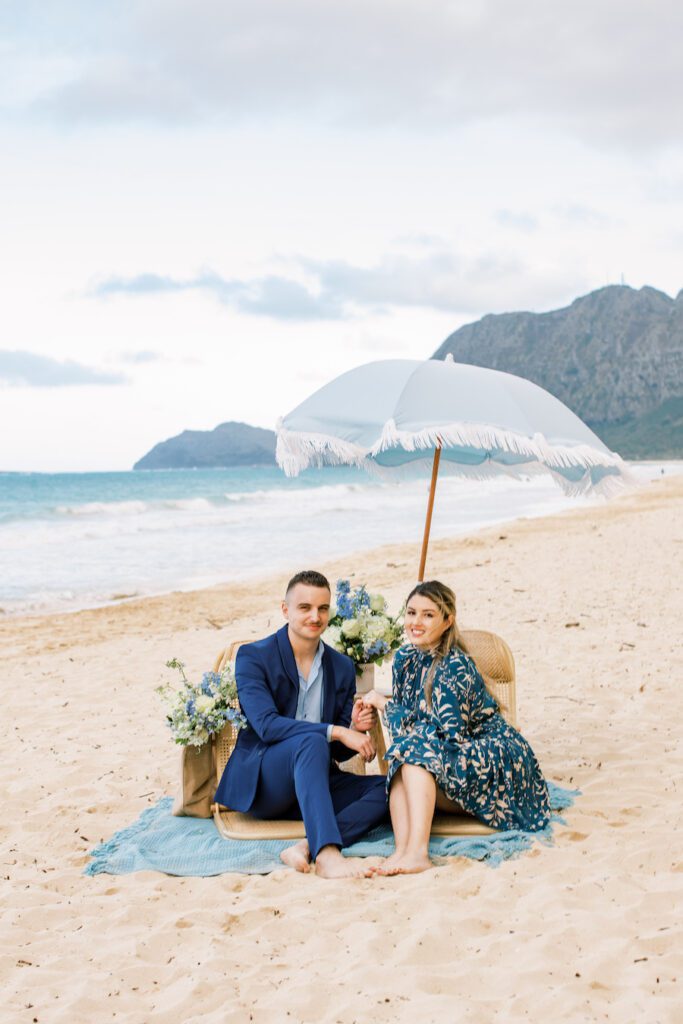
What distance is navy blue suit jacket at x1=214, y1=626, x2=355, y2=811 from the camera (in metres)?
3.90

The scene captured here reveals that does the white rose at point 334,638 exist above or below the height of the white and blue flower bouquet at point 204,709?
above

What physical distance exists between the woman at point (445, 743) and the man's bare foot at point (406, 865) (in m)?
0.05

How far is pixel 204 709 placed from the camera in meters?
4.02

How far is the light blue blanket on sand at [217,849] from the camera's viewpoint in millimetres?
3648

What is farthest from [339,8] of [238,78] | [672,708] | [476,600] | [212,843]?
[212,843]

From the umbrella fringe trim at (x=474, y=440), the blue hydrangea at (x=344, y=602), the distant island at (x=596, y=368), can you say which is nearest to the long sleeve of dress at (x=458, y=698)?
the blue hydrangea at (x=344, y=602)

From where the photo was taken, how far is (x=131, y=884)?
11.8ft

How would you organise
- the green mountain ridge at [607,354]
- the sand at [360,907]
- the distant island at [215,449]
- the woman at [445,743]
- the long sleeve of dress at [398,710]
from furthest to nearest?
the green mountain ridge at [607,354]
the distant island at [215,449]
the long sleeve of dress at [398,710]
the woman at [445,743]
the sand at [360,907]

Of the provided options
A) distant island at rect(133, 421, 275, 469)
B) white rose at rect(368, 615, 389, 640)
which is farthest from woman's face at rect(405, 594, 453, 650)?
distant island at rect(133, 421, 275, 469)

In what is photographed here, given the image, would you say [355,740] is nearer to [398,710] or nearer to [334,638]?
[398,710]

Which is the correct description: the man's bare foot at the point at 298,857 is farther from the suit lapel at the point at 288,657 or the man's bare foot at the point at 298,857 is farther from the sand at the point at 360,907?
the suit lapel at the point at 288,657

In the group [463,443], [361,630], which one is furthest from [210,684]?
[463,443]

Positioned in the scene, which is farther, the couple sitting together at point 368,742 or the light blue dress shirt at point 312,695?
the light blue dress shirt at point 312,695

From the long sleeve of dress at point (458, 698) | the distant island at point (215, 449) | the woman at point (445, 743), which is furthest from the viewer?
the distant island at point (215, 449)
